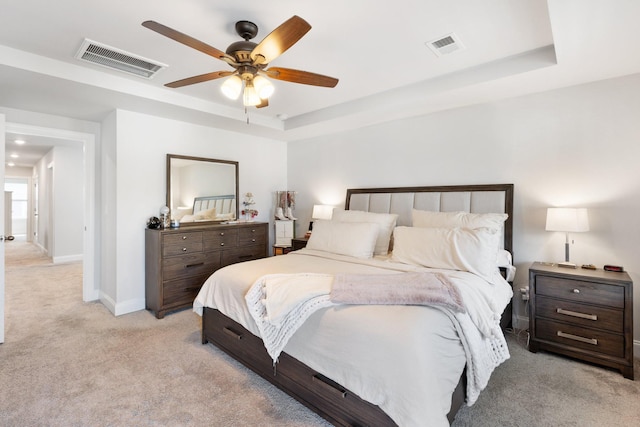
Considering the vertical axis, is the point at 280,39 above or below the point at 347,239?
above

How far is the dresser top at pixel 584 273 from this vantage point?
2283 mm

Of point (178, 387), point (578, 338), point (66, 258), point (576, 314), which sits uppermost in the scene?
point (576, 314)

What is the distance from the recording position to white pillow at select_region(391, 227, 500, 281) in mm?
2377

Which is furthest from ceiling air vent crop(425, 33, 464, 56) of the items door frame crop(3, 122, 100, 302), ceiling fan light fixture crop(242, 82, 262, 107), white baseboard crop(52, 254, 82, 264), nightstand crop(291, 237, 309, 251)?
white baseboard crop(52, 254, 82, 264)

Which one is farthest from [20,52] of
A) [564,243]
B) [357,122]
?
[564,243]

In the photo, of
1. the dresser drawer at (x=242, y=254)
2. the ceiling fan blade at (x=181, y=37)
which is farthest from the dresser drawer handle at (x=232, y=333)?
the ceiling fan blade at (x=181, y=37)

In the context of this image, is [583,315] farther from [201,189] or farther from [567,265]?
[201,189]

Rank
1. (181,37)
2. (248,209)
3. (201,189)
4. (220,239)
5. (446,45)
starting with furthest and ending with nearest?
(248,209) < (201,189) < (220,239) < (446,45) < (181,37)

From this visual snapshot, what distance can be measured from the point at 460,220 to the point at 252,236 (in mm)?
2670

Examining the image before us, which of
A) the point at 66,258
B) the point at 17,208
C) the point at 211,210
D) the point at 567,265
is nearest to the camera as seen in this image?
the point at 567,265

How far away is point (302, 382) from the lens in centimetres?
187

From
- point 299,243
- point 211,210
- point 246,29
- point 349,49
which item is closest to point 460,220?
point 349,49

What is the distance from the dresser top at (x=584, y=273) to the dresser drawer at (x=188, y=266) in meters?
3.36

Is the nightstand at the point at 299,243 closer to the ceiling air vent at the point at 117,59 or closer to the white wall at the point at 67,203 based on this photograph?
the ceiling air vent at the point at 117,59
